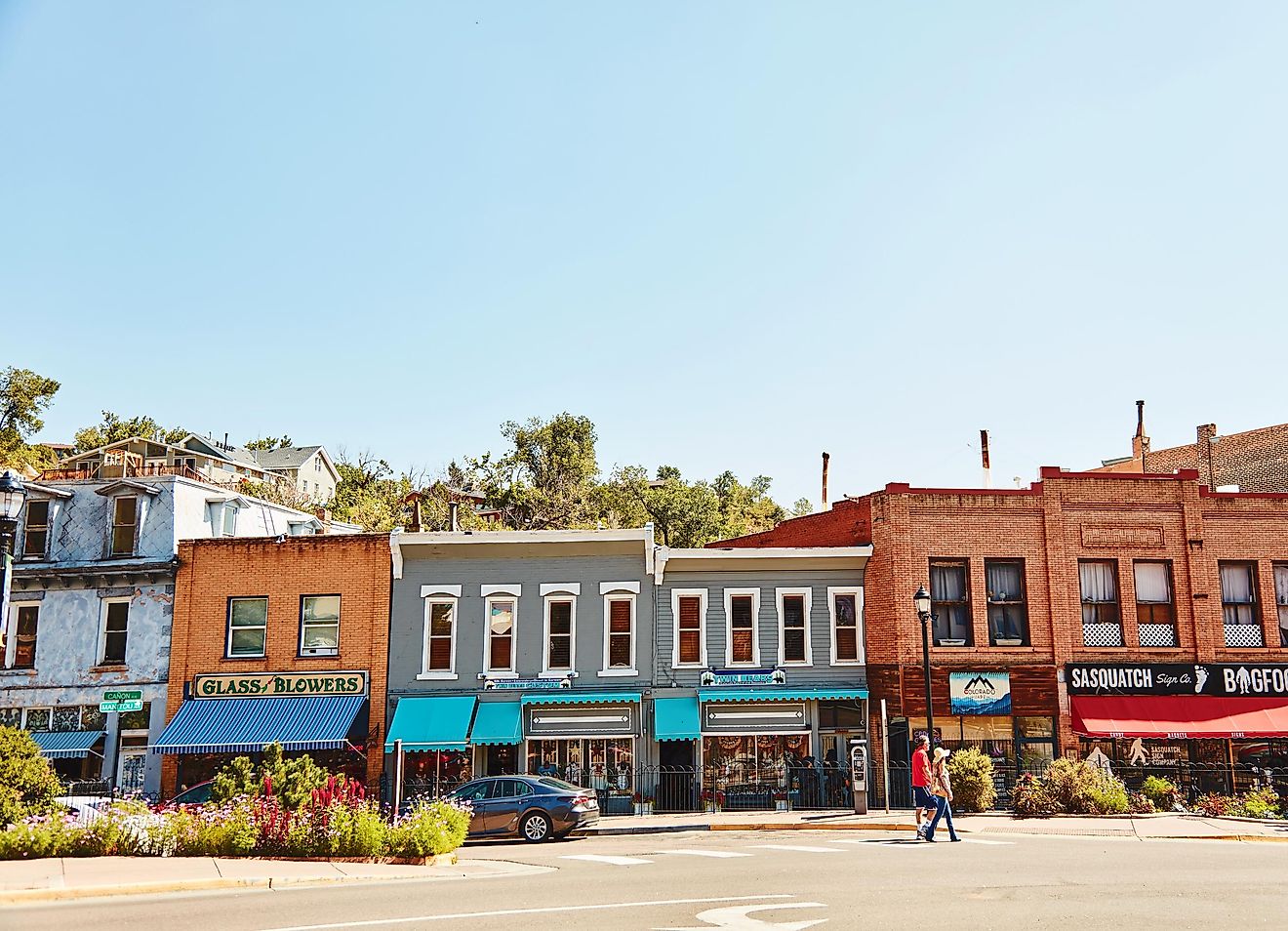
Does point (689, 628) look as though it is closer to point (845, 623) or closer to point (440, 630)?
point (845, 623)

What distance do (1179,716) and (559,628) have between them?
53.7ft

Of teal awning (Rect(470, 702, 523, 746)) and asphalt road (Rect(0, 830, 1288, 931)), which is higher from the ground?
teal awning (Rect(470, 702, 523, 746))

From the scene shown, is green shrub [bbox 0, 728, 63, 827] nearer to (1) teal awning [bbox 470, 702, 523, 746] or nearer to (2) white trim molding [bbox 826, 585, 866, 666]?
(1) teal awning [bbox 470, 702, 523, 746]

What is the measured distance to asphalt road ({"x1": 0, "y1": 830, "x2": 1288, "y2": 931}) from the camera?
11766 mm

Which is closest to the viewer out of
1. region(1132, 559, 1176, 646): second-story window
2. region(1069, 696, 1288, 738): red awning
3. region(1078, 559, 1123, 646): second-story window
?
region(1069, 696, 1288, 738): red awning

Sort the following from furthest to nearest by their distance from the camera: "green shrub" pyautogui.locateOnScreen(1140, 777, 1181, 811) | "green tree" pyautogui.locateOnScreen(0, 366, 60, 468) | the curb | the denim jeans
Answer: "green tree" pyautogui.locateOnScreen(0, 366, 60, 468)
"green shrub" pyautogui.locateOnScreen(1140, 777, 1181, 811)
the denim jeans
the curb

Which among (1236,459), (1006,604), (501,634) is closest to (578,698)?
(501,634)

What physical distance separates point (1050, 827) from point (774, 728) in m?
9.77

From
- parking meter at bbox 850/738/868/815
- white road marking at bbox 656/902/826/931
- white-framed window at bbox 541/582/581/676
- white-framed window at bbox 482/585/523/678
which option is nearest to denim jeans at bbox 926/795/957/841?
parking meter at bbox 850/738/868/815

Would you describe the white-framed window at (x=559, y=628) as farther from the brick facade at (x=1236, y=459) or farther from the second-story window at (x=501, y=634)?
the brick facade at (x=1236, y=459)

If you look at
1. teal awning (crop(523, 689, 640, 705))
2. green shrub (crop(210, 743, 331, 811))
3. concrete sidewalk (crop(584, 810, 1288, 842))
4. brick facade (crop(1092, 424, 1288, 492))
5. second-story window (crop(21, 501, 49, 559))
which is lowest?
concrete sidewalk (crop(584, 810, 1288, 842))

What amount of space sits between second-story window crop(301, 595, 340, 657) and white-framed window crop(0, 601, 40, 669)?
7279mm

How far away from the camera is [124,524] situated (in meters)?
34.0

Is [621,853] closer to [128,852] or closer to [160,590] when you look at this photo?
[128,852]
